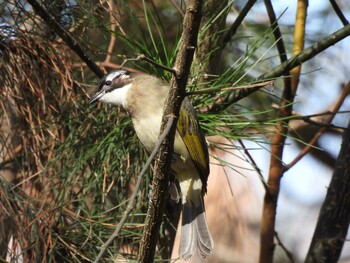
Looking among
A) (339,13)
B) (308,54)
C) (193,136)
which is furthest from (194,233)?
(339,13)

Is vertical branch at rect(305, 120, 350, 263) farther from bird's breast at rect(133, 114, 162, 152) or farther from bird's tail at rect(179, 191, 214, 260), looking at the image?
bird's breast at rect(133, 114, 162, 152)

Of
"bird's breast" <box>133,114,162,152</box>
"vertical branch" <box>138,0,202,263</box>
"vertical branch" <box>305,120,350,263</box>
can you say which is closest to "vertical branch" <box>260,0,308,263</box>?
"vertical branch" <box>305,120,350,263</box>

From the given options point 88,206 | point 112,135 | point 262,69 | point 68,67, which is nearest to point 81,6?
point 68,67

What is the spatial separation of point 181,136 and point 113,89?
37cm

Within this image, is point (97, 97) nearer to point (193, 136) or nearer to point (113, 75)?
point (113, 75)

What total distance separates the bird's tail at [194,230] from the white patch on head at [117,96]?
1.42 feet

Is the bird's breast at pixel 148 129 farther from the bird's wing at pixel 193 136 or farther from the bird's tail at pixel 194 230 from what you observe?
the bird's tail at pixel 194 230

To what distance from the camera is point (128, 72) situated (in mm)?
3100

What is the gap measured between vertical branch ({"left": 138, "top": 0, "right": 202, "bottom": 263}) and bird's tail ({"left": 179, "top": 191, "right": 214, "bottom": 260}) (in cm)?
53

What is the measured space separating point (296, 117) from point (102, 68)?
0.83 m

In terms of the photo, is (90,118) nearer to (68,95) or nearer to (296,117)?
(68,95)

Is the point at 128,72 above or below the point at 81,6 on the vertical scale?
below

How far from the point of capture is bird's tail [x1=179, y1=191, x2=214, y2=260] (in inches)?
112

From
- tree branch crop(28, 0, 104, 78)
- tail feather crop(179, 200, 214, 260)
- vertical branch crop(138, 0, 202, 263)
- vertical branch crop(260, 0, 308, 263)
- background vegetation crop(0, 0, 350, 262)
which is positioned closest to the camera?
vertical branch crop(138, 0, 202, 263)
